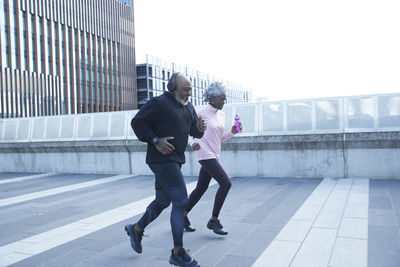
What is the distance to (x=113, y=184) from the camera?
356 inches

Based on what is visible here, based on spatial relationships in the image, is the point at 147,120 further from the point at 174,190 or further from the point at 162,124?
the point at 174,190

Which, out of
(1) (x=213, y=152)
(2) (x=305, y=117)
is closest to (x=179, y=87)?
(1) (x=213, y=152)

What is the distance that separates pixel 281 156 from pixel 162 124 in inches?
239

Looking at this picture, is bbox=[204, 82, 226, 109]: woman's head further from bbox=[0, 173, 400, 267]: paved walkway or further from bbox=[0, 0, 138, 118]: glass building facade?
bbox=[0, 0, 138, 118]: glass building facade

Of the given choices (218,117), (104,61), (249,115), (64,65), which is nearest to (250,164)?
(249,115)

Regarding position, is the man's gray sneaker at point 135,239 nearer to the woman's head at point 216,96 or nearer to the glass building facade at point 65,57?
the woman's head at point 216,96

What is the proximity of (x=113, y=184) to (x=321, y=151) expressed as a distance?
4.90 meters

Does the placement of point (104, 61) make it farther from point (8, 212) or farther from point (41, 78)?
point (8, 212)

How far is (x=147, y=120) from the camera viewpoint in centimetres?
345

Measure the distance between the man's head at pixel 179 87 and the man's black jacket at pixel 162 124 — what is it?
42 mm

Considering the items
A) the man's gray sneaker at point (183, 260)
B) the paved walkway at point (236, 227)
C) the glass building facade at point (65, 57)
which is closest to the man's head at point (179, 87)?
the man's gray sneaker at point (183, 260)

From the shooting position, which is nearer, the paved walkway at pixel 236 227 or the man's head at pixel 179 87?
the man's head at pixel 179 87

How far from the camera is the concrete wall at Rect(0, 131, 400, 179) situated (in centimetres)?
823

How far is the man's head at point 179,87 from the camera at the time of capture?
3.54m
